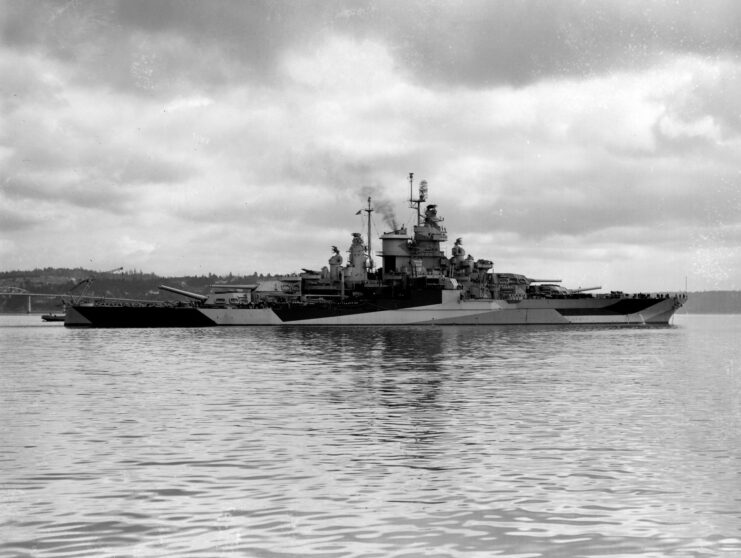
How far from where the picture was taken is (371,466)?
17250 mm

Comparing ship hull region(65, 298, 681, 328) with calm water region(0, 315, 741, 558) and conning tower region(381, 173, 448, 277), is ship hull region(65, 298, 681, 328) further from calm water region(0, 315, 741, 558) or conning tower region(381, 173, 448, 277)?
calm water region(0, 315, 741, 558)

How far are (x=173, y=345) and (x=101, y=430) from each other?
4456cm

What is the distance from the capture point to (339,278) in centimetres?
10481

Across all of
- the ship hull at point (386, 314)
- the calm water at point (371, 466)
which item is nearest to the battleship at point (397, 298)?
the ship hull at point (386, 314)

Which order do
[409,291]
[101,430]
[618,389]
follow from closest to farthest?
[101,430], [618,389], [409,291]

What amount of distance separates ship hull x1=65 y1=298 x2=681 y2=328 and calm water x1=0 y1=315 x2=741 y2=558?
64.7 meters

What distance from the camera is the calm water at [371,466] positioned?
474 inches

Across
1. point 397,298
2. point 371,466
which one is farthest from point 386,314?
point 371,466

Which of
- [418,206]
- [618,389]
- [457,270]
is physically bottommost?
[618,389]

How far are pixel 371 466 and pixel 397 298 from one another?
8563 centimetres

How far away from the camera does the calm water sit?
1205cm

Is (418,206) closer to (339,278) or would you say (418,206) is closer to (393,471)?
(339,278)

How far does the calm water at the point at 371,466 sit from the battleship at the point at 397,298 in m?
64.6

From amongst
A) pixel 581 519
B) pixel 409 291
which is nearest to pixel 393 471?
pixel 581 519
